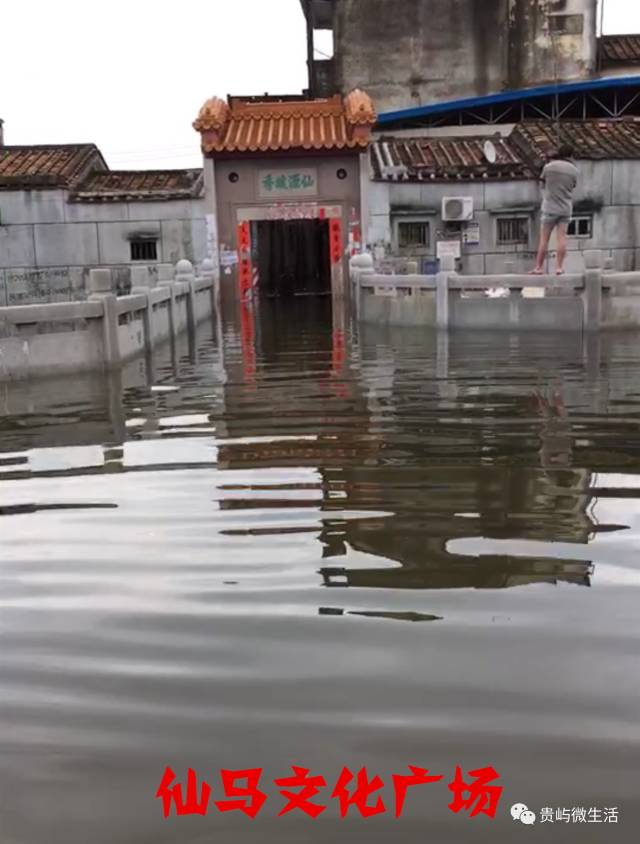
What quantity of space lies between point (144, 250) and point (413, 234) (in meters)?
5.97

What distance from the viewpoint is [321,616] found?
9.06ft

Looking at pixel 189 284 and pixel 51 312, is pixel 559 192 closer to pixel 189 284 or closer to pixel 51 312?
pixel 189 284

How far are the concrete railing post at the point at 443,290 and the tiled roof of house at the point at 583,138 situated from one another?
7743 mm

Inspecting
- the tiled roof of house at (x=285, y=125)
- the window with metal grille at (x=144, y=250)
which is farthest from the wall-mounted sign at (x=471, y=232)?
the window with metal grille at (x=144, y=250)

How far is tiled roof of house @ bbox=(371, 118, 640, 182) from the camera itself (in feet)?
57.0

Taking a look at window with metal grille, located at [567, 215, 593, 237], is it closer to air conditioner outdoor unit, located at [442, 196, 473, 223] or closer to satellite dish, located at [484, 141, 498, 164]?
satellite dish, located at [484, 141, 498, 164]

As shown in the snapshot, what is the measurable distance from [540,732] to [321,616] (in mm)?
872

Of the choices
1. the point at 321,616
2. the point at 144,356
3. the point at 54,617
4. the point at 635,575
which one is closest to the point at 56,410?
the point at 144,356

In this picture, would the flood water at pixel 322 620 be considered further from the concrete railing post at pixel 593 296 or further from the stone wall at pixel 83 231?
the stone wall at pixel 83 231

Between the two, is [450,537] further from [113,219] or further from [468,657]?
[113,219]

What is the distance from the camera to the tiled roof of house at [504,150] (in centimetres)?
1738

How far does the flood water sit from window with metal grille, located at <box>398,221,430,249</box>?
42.1ft

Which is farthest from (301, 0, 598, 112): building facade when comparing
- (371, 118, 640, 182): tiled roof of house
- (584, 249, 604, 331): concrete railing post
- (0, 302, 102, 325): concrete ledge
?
(0, 302, 102, 325): concrete ledge

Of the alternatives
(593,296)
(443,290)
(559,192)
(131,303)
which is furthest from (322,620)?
(559,192)
